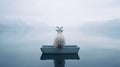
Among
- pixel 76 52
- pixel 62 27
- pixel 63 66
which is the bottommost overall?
pixel 63 66

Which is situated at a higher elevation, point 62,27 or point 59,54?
point 62,27

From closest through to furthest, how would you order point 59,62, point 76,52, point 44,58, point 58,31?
point 59,62 → point 44,58 → point 76,52 → point 58,31

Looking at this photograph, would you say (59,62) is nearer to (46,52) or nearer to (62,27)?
(46,52)

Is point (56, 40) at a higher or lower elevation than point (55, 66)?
higher

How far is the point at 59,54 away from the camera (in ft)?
19.2

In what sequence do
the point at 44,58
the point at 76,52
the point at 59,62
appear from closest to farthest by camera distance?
the point at 59,62 → the point at 44,58 → the point at 76,52

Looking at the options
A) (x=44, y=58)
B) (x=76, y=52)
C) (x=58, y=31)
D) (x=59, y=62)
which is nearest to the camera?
(x=59, y=62)

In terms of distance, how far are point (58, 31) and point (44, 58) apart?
3159 mm

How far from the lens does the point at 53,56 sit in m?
5.92

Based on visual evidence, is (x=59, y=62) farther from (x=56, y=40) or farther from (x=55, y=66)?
(x=56, y=40)

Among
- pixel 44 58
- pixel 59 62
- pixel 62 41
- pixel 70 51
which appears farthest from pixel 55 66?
pixel 62 41

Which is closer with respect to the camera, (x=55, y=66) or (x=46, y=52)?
(x=55, y=66)

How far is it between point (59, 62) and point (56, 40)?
4283 mm

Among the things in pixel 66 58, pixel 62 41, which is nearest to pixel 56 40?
pixel 62 41
